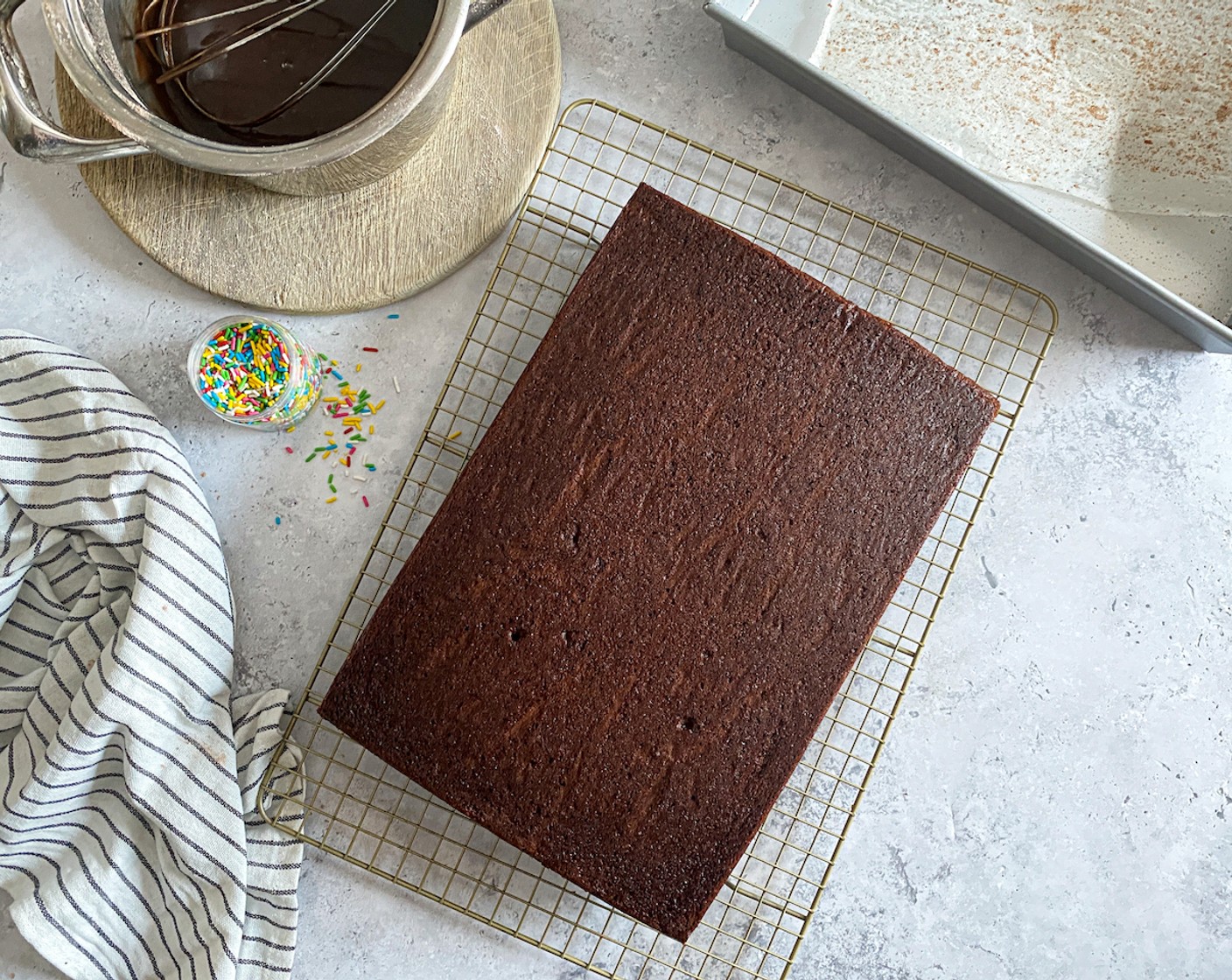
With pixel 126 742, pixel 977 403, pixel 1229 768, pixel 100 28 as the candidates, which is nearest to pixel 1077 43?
pixel 977 403

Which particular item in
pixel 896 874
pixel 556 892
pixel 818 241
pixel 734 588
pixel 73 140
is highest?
pixel 818 241

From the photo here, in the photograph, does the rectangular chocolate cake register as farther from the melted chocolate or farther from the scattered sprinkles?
the melted chocolate

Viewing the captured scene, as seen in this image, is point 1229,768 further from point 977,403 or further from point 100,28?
point 100,28

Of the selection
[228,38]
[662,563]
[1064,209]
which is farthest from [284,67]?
[1064,209]

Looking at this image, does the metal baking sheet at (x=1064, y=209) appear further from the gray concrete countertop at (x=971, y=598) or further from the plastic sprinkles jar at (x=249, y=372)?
the plastic sprinkles jar at (x=249, y=372)

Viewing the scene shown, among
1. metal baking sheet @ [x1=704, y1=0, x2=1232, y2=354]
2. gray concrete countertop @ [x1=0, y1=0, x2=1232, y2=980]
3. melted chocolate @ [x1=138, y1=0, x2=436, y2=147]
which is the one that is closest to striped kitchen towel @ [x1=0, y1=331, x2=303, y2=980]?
gray concrete countertop @ [x1=0, y1=0, x2=1232, y2=980]

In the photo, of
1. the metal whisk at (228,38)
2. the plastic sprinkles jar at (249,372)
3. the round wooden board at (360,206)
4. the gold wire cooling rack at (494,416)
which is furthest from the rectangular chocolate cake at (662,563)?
the metal whisk at (228,38)

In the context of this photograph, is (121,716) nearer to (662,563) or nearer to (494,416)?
(494,416)
